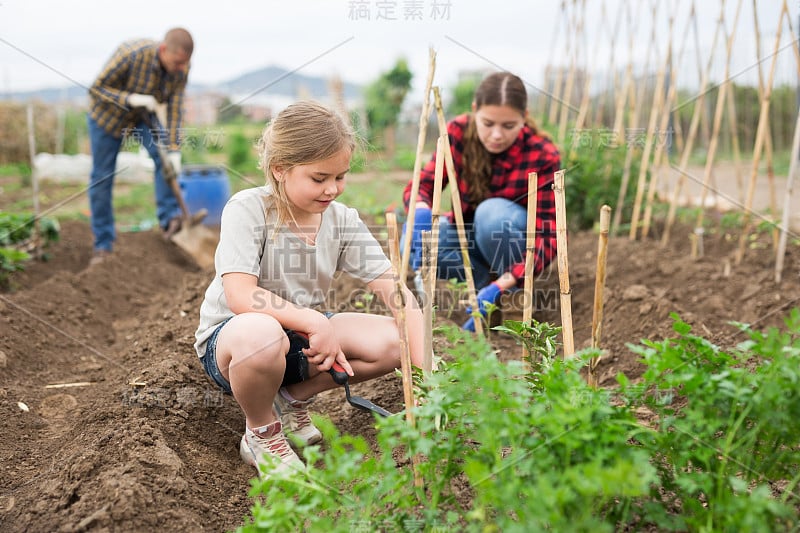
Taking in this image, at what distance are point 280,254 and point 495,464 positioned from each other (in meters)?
0.99

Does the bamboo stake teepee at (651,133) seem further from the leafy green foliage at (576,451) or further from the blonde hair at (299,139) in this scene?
the leafy green foliage at (576,451)

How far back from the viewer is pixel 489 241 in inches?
120

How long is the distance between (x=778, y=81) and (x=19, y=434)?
1266 centimetres

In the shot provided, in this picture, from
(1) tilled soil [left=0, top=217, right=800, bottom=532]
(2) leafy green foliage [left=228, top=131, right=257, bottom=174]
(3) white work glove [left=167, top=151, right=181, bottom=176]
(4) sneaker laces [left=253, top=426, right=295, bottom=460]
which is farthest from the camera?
(2) leafy green foliage [left=228, top=131, right=257, bottom=174]

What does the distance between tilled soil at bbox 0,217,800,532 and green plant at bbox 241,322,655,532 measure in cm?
37

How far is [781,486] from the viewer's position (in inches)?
66.5

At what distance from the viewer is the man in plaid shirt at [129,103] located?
4.41 meters

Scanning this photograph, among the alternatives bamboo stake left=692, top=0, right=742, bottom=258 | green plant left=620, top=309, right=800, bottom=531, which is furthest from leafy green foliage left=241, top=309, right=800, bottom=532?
bamboo stake left=692, top=0, right=742, bottom=258

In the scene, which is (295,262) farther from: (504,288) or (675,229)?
(675,229)

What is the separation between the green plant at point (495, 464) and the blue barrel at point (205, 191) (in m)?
4.58

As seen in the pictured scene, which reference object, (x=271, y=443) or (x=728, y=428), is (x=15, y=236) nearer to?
(x=271, y=443)

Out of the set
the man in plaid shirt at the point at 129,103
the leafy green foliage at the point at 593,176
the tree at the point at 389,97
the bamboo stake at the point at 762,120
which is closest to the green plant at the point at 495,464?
the bamboo stake at the point at 762,120

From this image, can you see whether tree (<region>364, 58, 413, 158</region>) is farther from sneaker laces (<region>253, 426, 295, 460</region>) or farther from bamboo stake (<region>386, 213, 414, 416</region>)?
bamboo stake (<region>386, 213, 414, 416</region>)

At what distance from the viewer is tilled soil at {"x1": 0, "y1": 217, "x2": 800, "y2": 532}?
1.69 meters
